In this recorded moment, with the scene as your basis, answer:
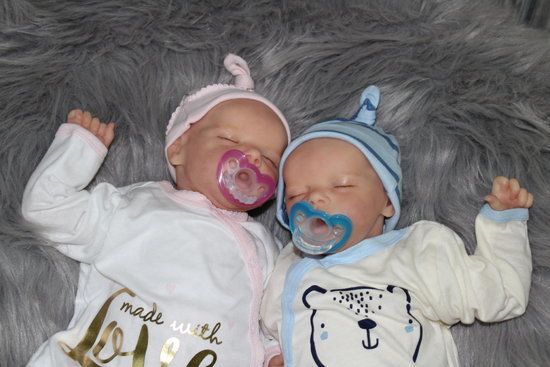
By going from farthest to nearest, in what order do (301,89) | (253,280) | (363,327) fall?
(301,89)
(253,280)
(363,327)

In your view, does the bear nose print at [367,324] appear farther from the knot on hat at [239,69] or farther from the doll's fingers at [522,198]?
the knot on hat at [239,69]

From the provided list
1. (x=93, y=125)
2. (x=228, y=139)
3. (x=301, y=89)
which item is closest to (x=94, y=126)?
(x=93, y=125)

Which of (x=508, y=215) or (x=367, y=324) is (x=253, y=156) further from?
(x=508, y=215)

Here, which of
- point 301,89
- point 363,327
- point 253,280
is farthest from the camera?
point 301,89

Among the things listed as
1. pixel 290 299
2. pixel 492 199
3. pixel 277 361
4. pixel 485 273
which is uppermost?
pixel 492 199

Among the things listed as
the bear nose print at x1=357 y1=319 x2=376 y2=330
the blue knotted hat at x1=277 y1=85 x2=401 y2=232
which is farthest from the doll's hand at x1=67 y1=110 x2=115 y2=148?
the bear nose print at x1=357 y1=319 x2=376 y2=330

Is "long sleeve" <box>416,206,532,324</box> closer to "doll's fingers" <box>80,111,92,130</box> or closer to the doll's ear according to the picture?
the doll's ear

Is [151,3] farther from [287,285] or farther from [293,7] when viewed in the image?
[287,285]

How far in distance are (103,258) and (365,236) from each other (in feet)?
1.73

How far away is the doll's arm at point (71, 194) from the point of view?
1526 millimetres

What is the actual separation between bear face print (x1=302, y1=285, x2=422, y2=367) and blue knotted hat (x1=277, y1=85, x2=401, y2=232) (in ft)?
0.64

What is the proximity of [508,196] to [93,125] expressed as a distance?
85cm

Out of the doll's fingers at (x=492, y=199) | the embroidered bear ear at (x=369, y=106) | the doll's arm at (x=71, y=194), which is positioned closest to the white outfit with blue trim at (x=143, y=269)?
the doll's arm at (x=71, y=194)

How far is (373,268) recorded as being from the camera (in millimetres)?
1521
